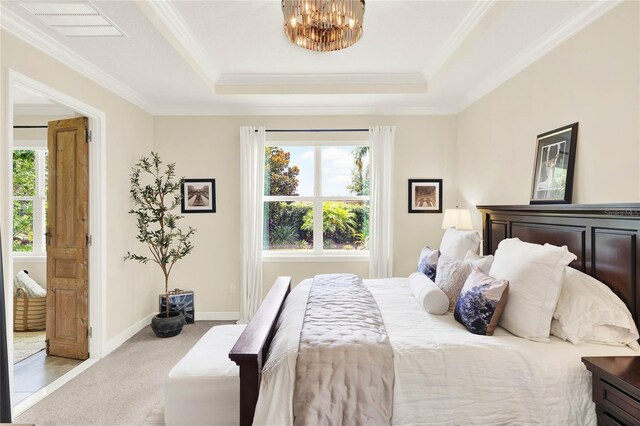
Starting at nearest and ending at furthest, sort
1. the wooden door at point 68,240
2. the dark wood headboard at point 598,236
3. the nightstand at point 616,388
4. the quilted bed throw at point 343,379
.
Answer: the nightstand at point 616,388 → the quilted bed throw at point 343,379 → the dark wood headboard at point 598,236 → the wooden door at point 68,240

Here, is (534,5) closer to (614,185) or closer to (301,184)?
(614,185)

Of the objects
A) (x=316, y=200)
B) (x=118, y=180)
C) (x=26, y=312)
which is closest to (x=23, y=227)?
(x=26, y=312)

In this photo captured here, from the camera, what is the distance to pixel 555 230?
2.38 m

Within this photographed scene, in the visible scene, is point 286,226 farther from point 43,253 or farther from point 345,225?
point 43,253

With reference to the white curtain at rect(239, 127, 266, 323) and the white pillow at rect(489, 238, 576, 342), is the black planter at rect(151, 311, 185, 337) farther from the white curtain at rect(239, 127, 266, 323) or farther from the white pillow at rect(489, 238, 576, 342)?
the white pillow at rect(489, 238, 576, 342)

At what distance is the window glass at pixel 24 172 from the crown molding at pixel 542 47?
5.74 meters

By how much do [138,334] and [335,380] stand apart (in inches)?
124

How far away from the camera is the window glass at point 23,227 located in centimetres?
461

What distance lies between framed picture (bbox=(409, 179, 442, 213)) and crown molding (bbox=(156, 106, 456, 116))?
876mm

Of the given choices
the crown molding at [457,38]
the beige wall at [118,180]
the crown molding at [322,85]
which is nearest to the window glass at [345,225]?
the crown molding at [322,85]

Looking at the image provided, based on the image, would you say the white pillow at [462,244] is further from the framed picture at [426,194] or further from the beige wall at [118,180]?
the beige wall at [118,180]

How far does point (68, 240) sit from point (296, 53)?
2808mm

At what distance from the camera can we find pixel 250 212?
4.26 metres

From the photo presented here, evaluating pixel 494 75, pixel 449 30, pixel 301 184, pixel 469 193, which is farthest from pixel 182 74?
pixel 469 193
